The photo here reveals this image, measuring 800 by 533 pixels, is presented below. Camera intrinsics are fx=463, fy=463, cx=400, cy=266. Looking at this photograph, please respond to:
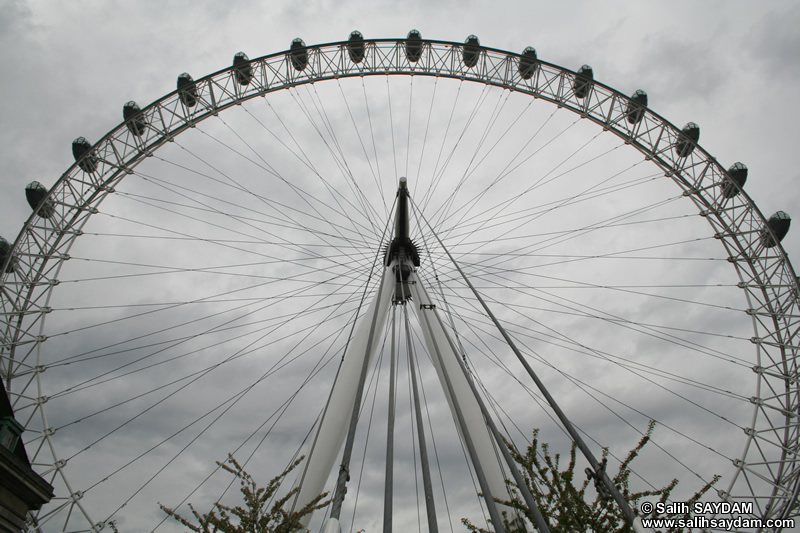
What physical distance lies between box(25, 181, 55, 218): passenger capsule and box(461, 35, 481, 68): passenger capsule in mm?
21422

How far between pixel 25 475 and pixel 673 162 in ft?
93.5

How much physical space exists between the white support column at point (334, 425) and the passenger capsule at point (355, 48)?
14180 mm

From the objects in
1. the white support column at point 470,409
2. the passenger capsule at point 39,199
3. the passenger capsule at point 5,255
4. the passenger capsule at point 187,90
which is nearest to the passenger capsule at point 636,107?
the white support column at point 470,409

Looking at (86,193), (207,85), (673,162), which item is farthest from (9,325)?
(673,162)

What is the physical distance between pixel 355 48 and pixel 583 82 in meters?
12.0

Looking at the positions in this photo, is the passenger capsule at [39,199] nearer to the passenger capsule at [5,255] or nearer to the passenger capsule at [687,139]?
the passenger capsule at [5,255]

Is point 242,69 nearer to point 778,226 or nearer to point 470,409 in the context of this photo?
point 470,409

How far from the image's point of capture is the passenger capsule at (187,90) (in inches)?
901

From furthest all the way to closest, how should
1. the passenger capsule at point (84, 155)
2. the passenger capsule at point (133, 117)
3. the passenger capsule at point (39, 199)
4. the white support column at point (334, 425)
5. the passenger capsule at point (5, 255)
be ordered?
the passenger capsule at point (133, 117), the passenger capsule at point (84, 155), the passenger capsule at point (39, 199), the passenger capsule at point (5, 255), the white support column at point (334, 425)

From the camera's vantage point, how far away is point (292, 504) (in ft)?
41.5

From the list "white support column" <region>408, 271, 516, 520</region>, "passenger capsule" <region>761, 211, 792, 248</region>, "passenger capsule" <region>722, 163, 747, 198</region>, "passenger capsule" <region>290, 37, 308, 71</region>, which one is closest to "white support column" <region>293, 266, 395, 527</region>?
"white support column" <region>408, 271, 516, 520</region>

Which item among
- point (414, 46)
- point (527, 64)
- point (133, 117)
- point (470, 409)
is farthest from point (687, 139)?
point (133, 117)

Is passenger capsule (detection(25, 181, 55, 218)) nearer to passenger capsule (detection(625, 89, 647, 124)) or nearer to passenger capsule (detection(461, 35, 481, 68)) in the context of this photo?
passenger capsule (detection(461, 35, 481, 68))

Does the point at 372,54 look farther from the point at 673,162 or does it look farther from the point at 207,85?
the point at 673,162
